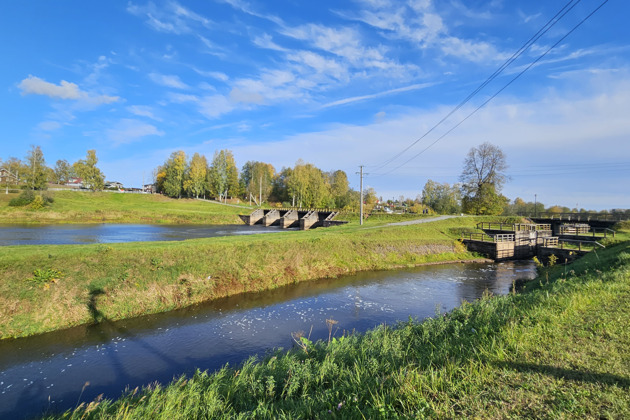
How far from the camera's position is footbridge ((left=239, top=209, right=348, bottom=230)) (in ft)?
207

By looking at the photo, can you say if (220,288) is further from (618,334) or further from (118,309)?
(618,334)

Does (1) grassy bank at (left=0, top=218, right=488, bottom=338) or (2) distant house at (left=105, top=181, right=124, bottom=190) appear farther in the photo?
(2) distant house at (left=105, top=181, right=124, bottom=190)

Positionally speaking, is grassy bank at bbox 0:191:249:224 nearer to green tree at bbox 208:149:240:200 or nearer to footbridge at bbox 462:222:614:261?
green tree at bbox 208:149:240:200

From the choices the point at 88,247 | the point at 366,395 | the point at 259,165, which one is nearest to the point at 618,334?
the point at 366,395

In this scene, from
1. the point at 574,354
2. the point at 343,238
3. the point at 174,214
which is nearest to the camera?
the point at 574,354

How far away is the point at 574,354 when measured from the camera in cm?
515

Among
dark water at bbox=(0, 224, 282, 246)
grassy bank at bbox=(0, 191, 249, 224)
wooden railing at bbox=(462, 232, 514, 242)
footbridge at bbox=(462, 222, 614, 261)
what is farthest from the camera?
grassy bank at bbox=(0, 191, 249, 224)

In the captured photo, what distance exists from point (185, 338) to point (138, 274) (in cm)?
607

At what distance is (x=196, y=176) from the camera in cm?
9544

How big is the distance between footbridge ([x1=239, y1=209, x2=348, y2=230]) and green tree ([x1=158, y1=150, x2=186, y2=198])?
124 feet

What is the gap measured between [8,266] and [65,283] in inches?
103

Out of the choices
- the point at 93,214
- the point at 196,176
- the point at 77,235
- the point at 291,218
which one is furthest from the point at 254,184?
the point at 77,235

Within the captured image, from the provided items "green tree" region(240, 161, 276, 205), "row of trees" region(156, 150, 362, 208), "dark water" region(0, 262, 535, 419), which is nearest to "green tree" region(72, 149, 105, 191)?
"row of trees" region(156, 150, 362, 208)

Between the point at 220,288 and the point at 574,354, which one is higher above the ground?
the point at 574,354
